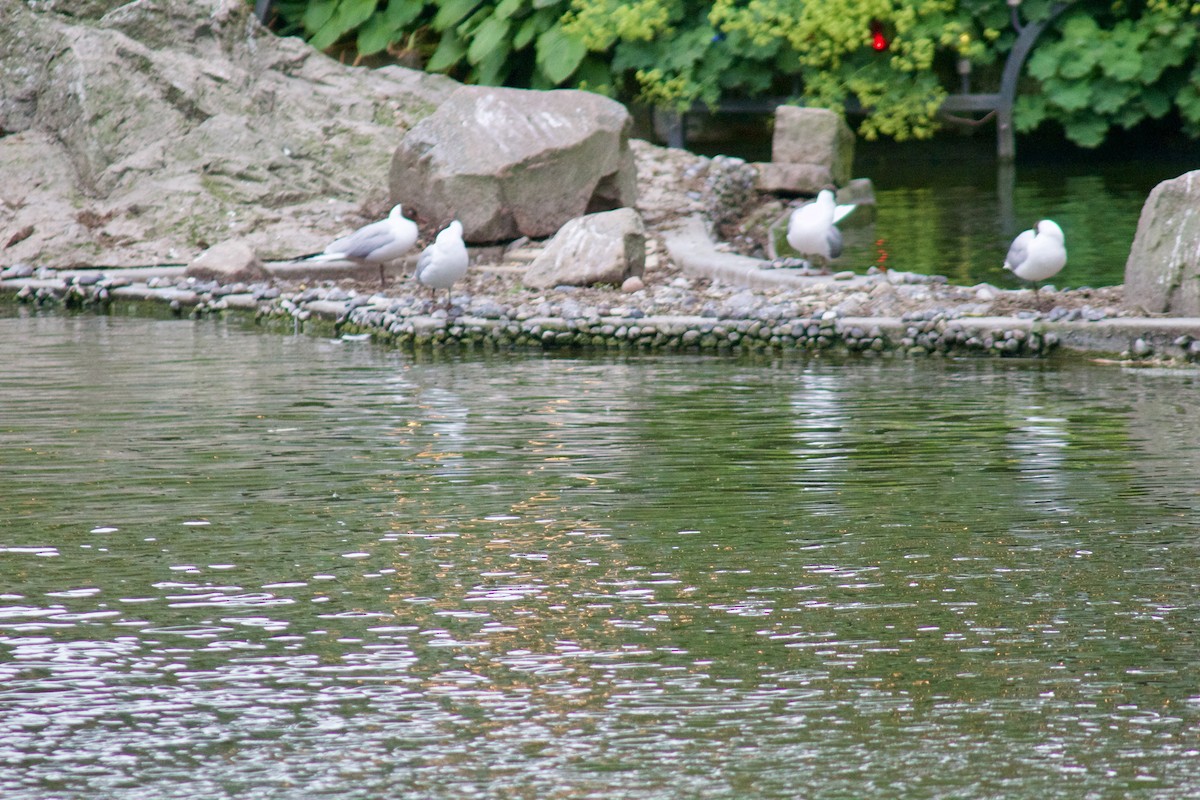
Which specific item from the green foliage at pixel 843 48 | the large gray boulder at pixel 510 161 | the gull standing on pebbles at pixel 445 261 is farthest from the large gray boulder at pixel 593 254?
the green foliage at pixel 843 48

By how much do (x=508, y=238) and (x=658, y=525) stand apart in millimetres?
6756

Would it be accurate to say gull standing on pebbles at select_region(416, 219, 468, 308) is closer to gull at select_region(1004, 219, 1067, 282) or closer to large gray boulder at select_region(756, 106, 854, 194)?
gull at select_region(1004, 219, 1067, 282)

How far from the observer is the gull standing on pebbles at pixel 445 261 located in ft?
32.2

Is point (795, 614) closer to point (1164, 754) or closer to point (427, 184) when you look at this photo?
point (1164, 754)

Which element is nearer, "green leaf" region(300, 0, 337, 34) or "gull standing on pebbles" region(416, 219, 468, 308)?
"gull standing on pebbles" region(416, 219, 468, 308)

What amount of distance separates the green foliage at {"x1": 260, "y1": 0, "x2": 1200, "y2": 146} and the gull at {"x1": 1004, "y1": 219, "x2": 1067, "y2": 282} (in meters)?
8.38

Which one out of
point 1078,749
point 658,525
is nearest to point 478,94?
point 658,525

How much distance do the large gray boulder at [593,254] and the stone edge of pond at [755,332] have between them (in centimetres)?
111

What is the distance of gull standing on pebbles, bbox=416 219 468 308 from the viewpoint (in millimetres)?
9812

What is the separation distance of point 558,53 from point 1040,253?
10035 millimetres

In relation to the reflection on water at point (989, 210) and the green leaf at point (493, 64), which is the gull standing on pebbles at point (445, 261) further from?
the green leaf at point (493, 64)

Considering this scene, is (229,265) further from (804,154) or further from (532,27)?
(532,27)

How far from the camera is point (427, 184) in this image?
11828 mm

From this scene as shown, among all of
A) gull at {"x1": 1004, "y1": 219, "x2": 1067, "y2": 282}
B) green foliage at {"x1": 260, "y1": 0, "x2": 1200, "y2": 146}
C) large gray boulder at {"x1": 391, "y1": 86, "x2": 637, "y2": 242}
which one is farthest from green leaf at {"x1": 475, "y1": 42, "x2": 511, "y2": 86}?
gull at {"x1": 1004, "y1": 219, "x2": 1067, "y2": 282}
